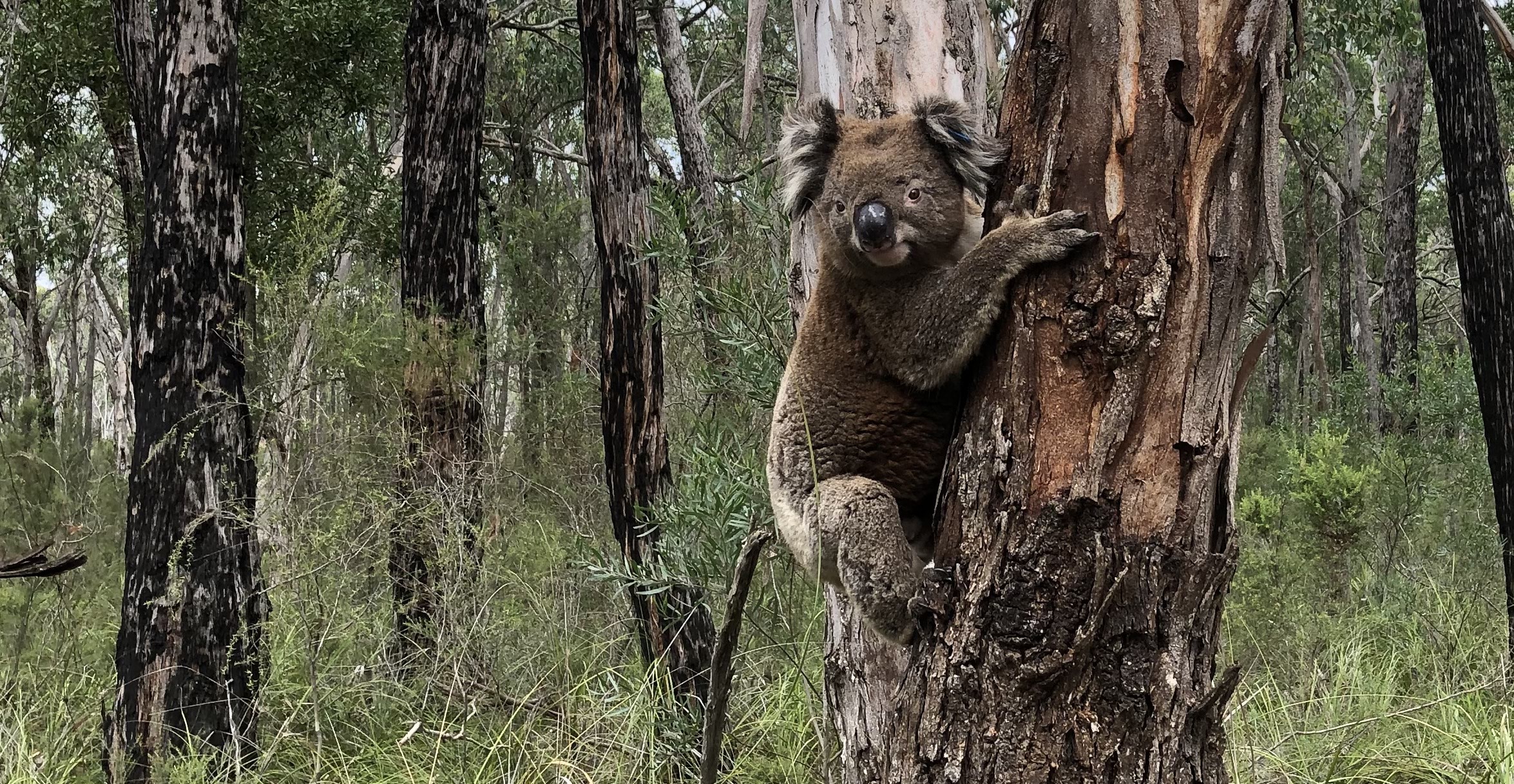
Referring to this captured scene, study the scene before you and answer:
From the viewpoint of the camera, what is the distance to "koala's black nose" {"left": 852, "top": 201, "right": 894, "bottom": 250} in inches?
98.2

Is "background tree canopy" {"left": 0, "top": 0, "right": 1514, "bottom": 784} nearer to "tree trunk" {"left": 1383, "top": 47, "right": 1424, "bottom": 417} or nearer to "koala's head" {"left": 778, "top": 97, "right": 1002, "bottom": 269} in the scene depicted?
"koala's head" {"left": 778, "top": 97, "right": 1002, "bottom": 269}

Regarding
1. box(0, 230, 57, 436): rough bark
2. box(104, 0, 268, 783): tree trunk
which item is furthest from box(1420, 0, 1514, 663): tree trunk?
box(0, 230, 57, 436): rough bark

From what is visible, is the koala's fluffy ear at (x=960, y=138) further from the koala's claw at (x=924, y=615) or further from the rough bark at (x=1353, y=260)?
the rough bark at (x=1353, y=260)

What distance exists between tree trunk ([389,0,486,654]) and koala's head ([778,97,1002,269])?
2913 millimetres

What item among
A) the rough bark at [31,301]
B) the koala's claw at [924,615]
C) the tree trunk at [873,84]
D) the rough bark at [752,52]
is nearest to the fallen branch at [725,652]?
the koala's claw at [924,615]

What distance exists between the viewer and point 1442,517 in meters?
8.40

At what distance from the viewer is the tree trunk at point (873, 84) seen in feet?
10.6

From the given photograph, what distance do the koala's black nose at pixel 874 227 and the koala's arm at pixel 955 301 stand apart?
130 millimetres

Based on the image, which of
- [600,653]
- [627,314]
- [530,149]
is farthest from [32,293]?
[600,653]

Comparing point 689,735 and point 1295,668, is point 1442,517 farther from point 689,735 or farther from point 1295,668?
point 689,735

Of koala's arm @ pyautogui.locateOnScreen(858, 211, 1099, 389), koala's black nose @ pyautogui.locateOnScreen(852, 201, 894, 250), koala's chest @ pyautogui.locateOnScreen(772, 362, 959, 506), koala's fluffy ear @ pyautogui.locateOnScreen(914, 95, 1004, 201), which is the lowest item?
koala's chest @ pyautogui.locateOnScreen(772, 362, 959, 506)

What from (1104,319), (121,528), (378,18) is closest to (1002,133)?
(1104,319)

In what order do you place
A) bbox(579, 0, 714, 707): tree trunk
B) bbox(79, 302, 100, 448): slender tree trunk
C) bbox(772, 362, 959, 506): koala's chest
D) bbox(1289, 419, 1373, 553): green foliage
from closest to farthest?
bbox(772, 362, 959, 506): koala's chest, bbox(579, 0, 714, 707): tree trunk, bbox(1289, 419, 1373, 553): green foliage, bbox(79, 302, 100, 448): slender tree trunk

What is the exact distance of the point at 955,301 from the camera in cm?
214
